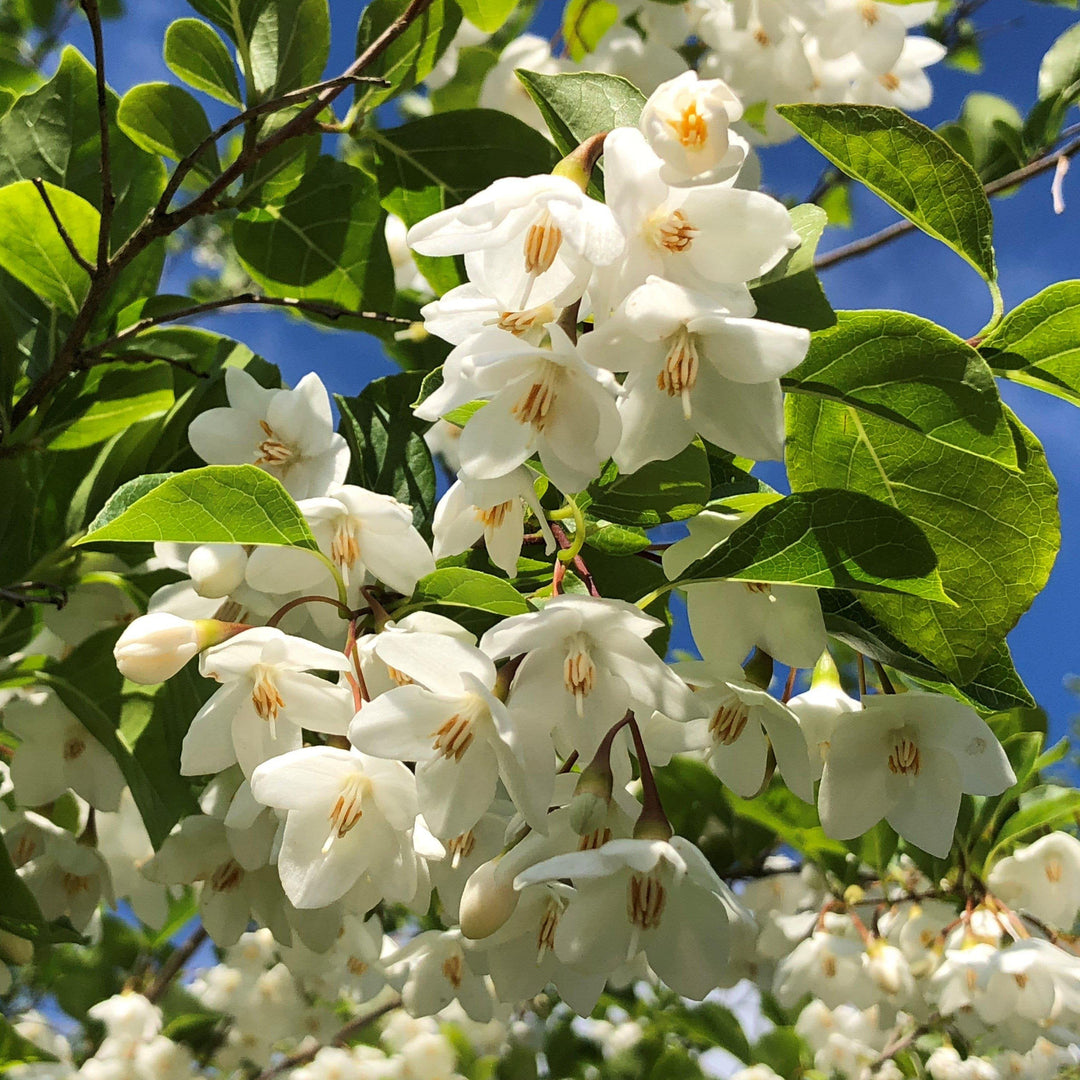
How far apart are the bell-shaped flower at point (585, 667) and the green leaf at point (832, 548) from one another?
0.10 metres

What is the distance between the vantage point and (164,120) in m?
1.29

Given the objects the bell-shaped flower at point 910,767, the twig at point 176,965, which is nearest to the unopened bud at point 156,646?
the bell-shaped flower at point 910,767

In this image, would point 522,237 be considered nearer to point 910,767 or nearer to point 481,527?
point 481,527

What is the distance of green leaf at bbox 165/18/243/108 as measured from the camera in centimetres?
123

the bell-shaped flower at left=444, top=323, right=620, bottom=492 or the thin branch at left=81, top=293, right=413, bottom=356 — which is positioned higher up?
the bell-shaped flower at left=444, top=323, right=620, bottom=492

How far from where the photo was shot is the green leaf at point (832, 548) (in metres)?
0.73

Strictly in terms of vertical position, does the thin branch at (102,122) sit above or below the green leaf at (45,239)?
above

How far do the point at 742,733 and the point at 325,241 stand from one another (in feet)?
3.13

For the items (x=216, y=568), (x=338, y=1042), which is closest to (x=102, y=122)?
(x=216, y=568)

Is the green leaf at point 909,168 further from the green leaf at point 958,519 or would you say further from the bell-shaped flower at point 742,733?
the bell-shaped flower at point 742,733

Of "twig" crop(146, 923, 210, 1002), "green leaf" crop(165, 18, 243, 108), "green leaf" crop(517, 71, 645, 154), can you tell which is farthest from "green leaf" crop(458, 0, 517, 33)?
"twig" crop(146, 923, 210, 1002)

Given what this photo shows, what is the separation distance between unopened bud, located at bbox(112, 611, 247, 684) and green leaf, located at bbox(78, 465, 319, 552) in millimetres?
74

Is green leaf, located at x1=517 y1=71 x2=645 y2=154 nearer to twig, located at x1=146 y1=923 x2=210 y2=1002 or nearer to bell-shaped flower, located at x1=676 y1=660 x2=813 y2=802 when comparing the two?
bell-shaped flower, located at x1=676 y1=660 x2=813 y2=802

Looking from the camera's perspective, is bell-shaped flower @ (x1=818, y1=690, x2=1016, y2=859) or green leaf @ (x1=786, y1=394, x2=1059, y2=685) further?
bell-shaped flower @ (x1=818, y1=690, x2=1016, y2=859)
